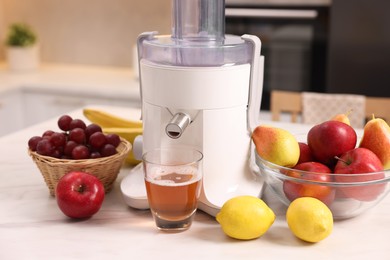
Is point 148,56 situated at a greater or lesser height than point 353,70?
greater

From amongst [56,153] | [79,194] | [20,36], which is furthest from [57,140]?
[20,36]

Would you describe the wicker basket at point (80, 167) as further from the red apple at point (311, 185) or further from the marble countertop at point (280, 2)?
the marble countertop at point (280, 2)

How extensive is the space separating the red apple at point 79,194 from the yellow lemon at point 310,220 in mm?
350

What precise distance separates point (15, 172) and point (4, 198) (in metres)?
0.16

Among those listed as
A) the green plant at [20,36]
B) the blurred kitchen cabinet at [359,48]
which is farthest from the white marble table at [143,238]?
the green plant at [20,36]

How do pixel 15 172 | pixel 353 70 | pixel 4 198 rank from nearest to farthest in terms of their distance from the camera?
pixel 4 198 → pixel 15 172 → pixel 353 70

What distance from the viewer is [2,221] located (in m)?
1.08

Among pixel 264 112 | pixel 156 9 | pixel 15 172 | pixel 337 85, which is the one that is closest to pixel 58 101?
pixel 156 9

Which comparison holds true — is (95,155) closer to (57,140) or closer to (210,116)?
(57,140)

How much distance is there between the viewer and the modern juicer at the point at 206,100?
1.05 meters

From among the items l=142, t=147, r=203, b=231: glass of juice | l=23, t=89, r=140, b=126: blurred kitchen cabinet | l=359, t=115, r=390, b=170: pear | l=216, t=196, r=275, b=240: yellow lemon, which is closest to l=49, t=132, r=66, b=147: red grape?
l=142, t=147, r=203, b=231: glass of juice

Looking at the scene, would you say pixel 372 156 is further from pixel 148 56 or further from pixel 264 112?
pixel 264 112

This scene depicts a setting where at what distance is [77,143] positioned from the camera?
1.19m

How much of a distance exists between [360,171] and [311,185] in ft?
0.28
